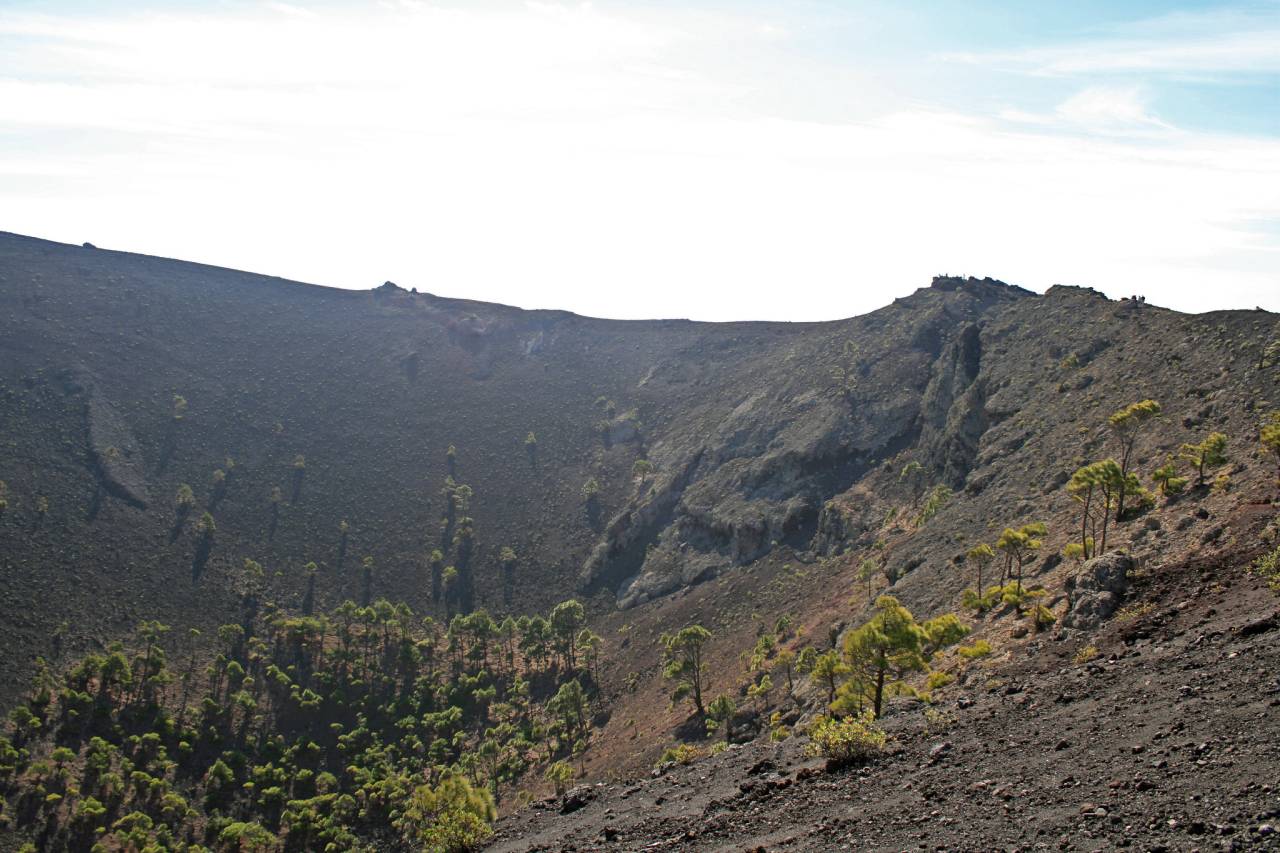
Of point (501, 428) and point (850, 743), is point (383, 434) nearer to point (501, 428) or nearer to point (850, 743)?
point (501, 428)

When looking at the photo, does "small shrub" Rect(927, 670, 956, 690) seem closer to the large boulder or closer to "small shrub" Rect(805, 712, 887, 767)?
the large boulder

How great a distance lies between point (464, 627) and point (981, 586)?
61.0 m

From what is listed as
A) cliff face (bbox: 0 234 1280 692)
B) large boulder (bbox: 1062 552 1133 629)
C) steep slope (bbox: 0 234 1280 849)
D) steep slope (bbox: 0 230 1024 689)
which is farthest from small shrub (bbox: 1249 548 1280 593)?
steep slope (bbox: 0 230 1024 689)

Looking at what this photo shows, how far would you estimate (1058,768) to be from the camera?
22.0 metres

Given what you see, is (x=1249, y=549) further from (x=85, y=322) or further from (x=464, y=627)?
(x=85, y=322)

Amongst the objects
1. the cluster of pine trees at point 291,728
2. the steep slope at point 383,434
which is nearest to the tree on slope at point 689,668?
the cluster of pine trees at point 291,728

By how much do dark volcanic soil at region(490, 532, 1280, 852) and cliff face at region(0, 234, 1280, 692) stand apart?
27.0 metres

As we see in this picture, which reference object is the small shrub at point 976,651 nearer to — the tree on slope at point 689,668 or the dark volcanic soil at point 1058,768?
the dark volcanic soil at point 1058,768

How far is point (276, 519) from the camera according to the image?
11488 centimetres

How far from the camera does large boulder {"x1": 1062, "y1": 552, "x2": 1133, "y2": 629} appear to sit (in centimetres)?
3547

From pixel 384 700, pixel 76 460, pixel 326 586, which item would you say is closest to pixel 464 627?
pixel 384 700

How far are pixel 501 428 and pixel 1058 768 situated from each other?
12290cm

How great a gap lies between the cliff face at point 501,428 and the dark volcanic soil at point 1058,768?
27041 millimetres

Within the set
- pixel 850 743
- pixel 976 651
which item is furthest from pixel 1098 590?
pixel 850 743
